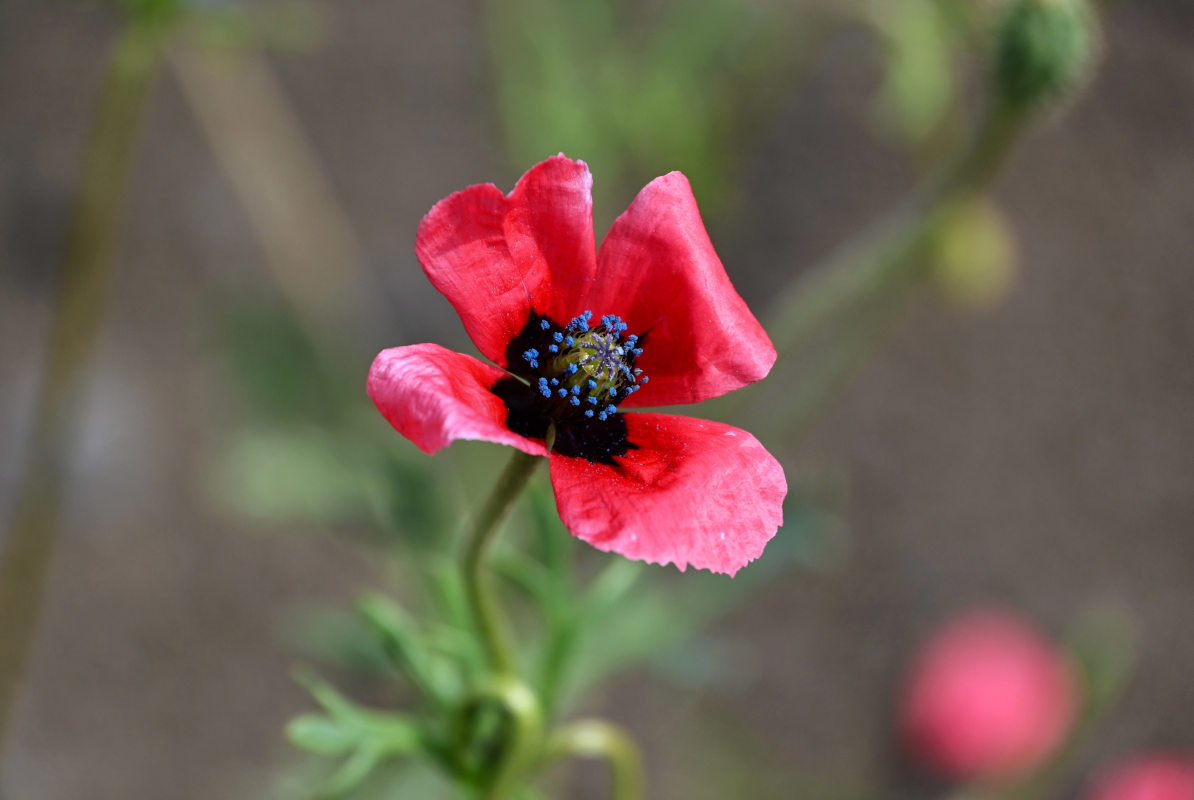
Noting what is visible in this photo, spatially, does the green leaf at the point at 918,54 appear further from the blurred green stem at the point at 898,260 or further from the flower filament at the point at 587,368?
the flower filament at the point at 587,368

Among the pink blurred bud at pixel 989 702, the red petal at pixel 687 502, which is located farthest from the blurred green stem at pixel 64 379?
the pink blurred bud at pixel 989 702

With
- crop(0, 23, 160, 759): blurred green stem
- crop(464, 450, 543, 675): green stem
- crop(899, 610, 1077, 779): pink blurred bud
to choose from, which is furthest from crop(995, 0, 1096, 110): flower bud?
crop(899, 610, 1077, 779): pink blurred bud

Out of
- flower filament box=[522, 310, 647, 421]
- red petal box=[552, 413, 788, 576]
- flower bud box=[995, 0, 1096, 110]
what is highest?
flower bud box=[995, 0, 1096, 110]

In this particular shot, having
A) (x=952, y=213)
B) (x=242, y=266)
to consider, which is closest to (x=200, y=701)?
(x=242, y=266)

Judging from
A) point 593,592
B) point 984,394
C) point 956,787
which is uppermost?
point 593,592

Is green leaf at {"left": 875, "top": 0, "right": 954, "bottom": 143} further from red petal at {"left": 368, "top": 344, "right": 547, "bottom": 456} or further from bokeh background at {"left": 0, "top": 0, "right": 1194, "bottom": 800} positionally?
red petal at {"left": 368, "top": 344, "right": 547, "bottom": 456}

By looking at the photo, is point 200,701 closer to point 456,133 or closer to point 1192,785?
point 456,133
